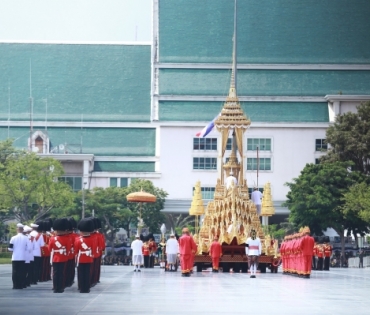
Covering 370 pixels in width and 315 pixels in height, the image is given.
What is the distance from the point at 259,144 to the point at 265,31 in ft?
30.7

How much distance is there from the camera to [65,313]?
61.7 feet

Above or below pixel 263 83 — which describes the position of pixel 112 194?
below

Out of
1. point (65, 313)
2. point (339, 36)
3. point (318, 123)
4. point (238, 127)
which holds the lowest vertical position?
point (65, 313)

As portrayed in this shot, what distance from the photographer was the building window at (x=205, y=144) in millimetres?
88438

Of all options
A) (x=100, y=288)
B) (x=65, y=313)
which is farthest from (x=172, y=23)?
(x=65, y=313)

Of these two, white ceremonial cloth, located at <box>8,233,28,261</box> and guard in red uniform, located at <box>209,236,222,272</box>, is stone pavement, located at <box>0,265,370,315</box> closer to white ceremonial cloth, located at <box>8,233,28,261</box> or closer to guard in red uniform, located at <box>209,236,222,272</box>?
white ceremonial cloth, located at <box>8,233,28,261</box>

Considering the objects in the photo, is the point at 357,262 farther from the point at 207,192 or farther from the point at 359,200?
the point at 207,192

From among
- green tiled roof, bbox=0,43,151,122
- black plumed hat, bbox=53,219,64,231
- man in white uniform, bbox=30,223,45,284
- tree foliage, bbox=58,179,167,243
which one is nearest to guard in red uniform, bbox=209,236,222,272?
man in white uniform, bbox=30,223,45,284

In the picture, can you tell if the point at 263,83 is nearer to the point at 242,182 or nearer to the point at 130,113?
the point at 130,113

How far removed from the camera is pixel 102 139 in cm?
9238

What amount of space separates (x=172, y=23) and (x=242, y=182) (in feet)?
159

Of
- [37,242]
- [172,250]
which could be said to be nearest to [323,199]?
[172,250]

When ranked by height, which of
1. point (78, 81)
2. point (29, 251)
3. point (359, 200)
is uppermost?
point (78, 81)

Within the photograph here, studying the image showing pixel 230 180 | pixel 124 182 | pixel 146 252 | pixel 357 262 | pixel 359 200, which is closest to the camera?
pixel 230 180
